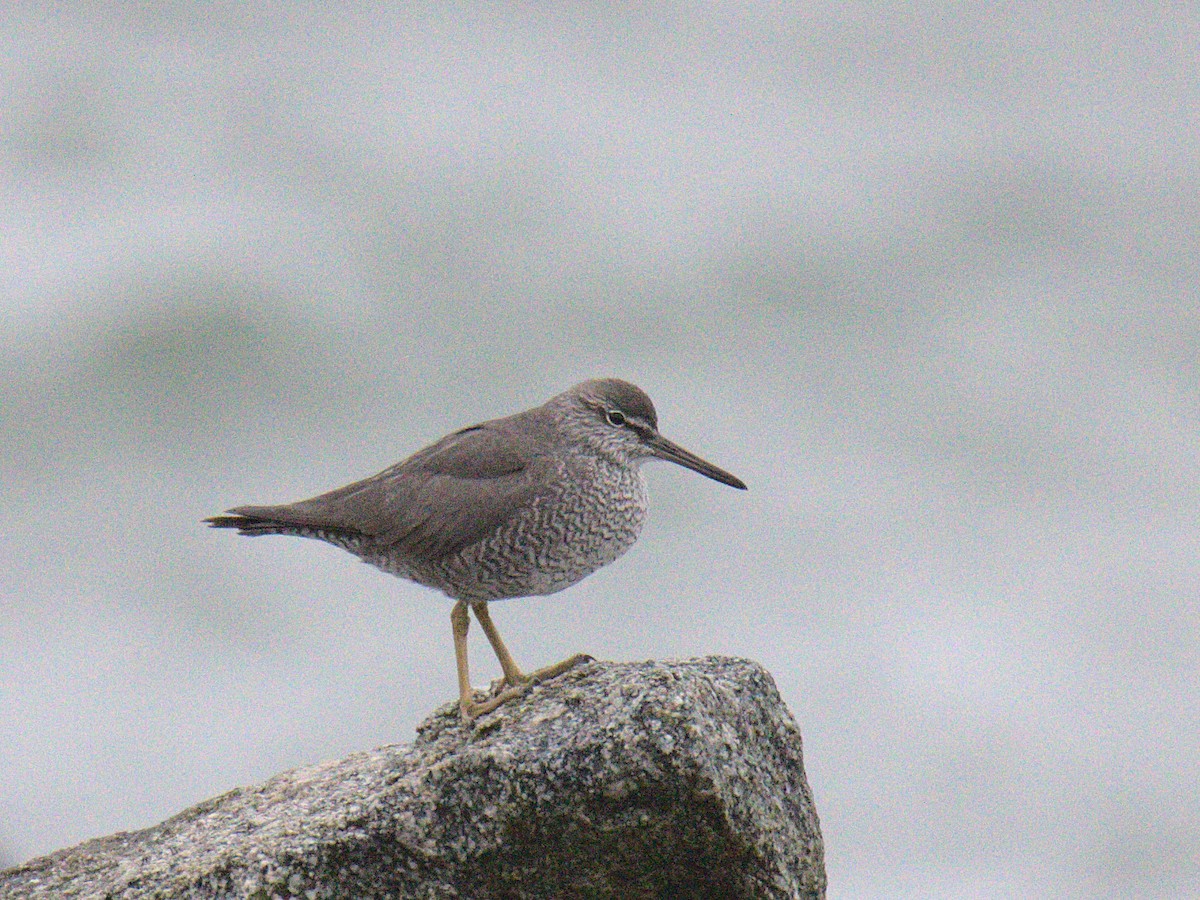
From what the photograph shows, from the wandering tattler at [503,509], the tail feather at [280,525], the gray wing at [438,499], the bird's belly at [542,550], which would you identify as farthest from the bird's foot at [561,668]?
the tail feather at [280,525]

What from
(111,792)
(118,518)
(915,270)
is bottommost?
(111,792)

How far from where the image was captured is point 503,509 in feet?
23.2

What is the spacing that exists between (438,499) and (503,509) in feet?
1.09

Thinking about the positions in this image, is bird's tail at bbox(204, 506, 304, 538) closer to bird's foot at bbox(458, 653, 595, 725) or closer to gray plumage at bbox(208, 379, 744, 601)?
gray plumage at bbox(208, 379, 744, 601)

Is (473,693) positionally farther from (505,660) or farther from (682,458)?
(682,458)

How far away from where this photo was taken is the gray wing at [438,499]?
7062 millimetres

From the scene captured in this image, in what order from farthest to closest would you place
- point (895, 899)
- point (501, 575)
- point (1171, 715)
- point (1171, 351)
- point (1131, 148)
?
point (1131, 148), point (1171, 351), point (1171, 715), point (895, 899), point (501, 575)

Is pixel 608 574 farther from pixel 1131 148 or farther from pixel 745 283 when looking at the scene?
pixel 1131 148

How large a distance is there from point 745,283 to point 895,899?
9.83 m

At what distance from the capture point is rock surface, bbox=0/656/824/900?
522 centimetres

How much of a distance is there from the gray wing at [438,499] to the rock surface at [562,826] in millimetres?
1609

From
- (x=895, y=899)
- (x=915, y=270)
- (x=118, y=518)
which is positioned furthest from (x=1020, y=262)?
(x=118, y=518)

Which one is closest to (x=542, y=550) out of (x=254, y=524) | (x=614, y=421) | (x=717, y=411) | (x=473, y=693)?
(x=473, y=693)

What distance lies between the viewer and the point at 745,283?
21234 millimetres
